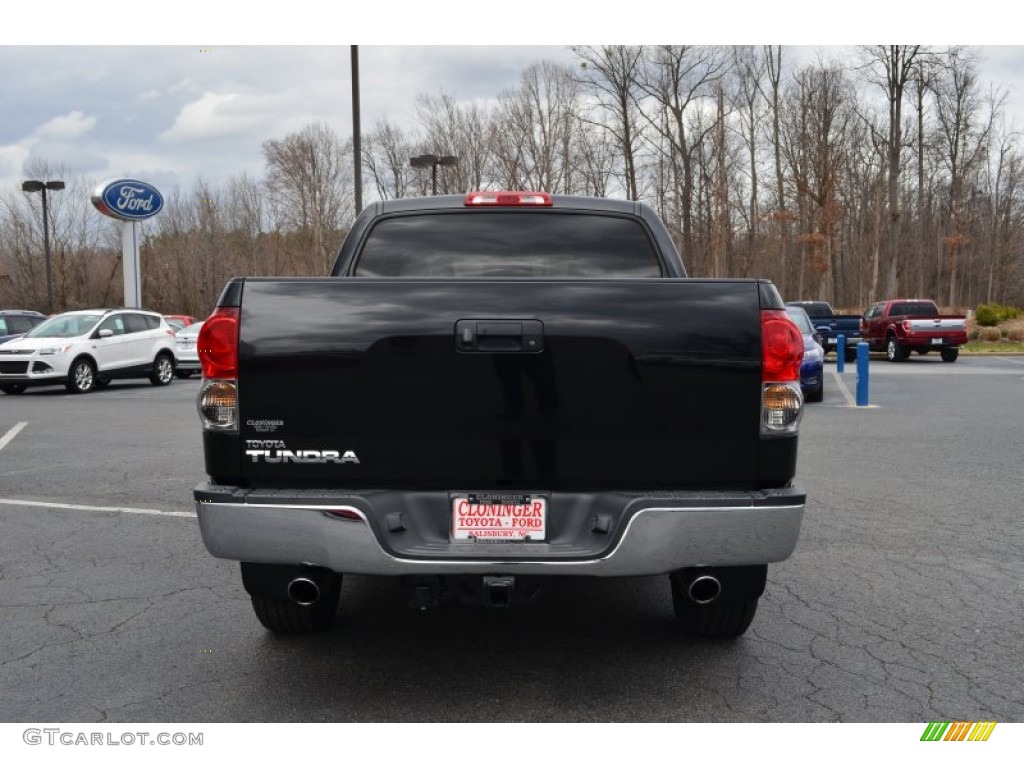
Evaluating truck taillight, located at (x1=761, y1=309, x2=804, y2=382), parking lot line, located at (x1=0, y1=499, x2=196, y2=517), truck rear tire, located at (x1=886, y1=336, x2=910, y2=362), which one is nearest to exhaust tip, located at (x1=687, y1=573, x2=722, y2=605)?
truck taillight, located at (x1=761, y1=309, x2=804, y2=382)

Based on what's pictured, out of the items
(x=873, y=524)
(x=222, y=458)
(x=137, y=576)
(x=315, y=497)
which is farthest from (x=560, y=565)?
(x=873, y=524)

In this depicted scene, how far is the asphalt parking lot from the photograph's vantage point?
11.9ft

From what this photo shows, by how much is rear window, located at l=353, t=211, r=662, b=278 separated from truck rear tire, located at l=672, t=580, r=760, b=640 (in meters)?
1.64

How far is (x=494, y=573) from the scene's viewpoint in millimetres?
3422

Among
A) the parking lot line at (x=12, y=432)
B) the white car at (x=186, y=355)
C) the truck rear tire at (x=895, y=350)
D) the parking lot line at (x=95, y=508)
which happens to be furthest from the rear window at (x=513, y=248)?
the truck rear tire at (x=895, y=350)

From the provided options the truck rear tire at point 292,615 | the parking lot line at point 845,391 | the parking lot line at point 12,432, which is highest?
the truck rear tire at point 292,615

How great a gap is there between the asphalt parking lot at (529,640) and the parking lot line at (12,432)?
174 inches

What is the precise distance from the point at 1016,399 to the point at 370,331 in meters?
16.0

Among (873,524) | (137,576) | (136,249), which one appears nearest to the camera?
(137,576)

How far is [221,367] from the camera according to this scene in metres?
3.49

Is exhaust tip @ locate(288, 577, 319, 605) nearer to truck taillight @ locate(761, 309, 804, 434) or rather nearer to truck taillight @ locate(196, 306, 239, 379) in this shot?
truck taillight @ locate(196, 306, 239, 379)

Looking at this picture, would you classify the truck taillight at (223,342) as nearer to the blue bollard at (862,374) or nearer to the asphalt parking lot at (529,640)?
the asphalt parking lot at (529,640)

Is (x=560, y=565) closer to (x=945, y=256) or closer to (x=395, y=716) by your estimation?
(x=395, y=716)

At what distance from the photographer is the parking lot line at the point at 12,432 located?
460 inches
